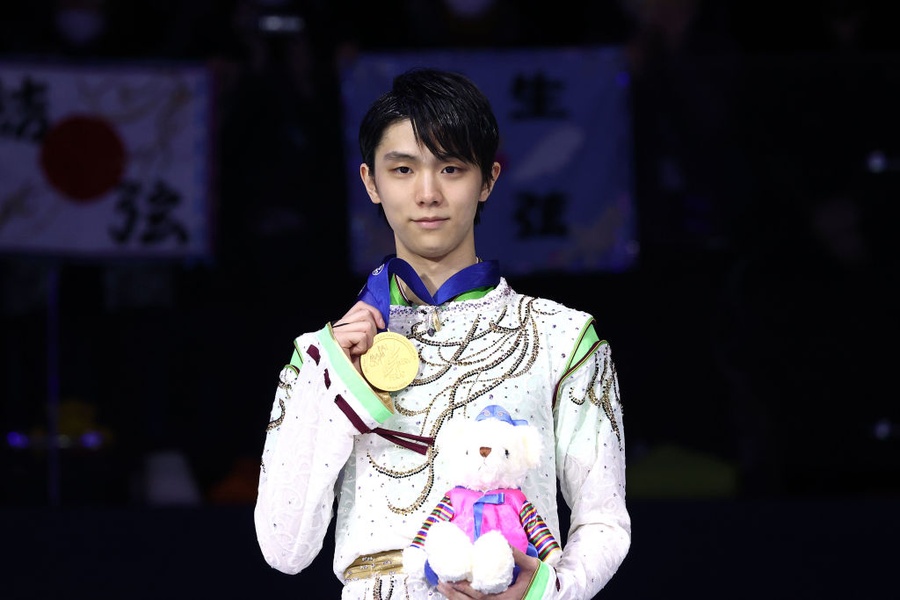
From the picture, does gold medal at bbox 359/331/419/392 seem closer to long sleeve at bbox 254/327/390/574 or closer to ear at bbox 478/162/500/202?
long sleeve at bbox 254/327/390/574

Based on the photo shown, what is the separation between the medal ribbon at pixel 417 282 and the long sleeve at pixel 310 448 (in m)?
0.10

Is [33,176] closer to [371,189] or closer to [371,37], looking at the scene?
[371,37]

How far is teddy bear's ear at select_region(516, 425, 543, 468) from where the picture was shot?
5.33 ft

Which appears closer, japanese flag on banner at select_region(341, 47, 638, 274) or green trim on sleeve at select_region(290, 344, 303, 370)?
green trim on sleeve at select_region(290, 344, 303, 370)

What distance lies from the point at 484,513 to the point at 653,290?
277 cm

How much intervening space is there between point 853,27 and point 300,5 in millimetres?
1823

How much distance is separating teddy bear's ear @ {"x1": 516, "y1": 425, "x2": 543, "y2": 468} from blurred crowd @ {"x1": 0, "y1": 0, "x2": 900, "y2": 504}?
8.77ft

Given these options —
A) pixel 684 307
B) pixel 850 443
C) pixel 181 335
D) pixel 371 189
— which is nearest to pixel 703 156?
pixel 684 307

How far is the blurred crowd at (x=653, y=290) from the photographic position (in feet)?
13.9

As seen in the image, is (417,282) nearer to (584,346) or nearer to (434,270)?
(434,270)

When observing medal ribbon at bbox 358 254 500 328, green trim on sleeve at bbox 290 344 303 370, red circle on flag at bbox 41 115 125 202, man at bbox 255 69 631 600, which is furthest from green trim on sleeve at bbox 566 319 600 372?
red circle on flag at bbox 41 115 125 202

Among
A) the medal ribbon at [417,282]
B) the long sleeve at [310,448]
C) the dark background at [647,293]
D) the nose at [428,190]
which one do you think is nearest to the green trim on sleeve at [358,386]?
the long sleeve at [310,448]

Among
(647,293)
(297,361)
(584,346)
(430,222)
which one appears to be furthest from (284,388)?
(647,293)

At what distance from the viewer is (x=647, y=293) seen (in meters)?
4.31
